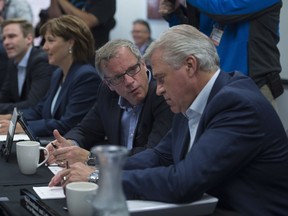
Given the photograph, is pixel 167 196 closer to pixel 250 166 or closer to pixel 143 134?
pixel 250 166

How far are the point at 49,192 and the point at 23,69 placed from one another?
2.99 m

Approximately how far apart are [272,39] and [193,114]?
1183 mm

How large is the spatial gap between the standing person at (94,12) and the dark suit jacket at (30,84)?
1.51ft

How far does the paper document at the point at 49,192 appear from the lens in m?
1.94

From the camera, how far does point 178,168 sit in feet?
5.95

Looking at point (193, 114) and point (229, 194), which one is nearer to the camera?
point (229, 194)

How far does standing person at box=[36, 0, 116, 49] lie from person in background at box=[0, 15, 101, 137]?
3.67 feet

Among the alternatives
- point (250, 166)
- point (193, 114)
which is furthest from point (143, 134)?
point (250, 166)

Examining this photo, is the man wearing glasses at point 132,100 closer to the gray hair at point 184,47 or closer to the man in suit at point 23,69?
the gray hair at point 184,47

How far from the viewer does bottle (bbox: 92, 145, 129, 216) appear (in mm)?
1199

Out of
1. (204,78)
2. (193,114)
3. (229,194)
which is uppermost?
(204,78)

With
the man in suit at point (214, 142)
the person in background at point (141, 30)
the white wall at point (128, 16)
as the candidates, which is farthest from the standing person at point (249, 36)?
the white wall at point (128, 16)

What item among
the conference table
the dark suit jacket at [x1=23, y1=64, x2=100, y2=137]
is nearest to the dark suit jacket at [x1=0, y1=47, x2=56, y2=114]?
the dark suit jacket at [x1=23, y1=64, x2=100, y2=137]

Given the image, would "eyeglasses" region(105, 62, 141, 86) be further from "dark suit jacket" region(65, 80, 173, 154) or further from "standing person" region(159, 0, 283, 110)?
"standing person" region(159, 0, 283, 110)
